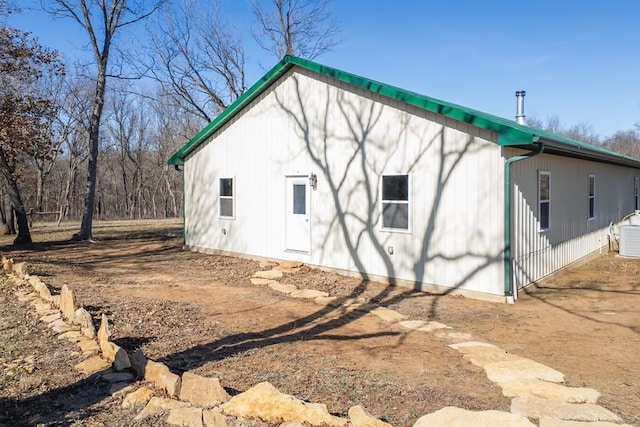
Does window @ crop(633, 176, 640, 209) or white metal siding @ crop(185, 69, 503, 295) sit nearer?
white metal siding @ crop(185, 69, 503, 295)

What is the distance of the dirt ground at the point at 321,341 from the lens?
3.75 metres

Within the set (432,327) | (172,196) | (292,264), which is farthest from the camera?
(172,196)

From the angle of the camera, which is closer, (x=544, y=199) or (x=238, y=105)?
(x=544, y=199)

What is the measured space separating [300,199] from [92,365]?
264 inches

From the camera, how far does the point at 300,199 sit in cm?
1056

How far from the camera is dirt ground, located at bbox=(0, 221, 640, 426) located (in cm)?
375

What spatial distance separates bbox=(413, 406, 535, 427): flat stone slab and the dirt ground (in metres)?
0.27

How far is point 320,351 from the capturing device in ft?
16.5

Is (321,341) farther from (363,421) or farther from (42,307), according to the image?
(42,307)

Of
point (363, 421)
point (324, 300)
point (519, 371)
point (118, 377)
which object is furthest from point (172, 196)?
point (363, 421)

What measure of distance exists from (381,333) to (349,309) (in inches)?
48.8

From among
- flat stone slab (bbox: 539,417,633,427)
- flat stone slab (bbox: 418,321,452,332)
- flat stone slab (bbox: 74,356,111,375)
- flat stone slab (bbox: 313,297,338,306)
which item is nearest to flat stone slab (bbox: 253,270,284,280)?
flat stone slab (bbox: 313,297,338,306)

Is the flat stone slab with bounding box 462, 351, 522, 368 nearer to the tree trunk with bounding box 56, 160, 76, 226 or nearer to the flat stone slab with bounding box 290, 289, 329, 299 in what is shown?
the flat stone slab with bounding box 290, 289, 329, 299

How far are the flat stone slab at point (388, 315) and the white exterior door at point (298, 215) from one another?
364 cm
